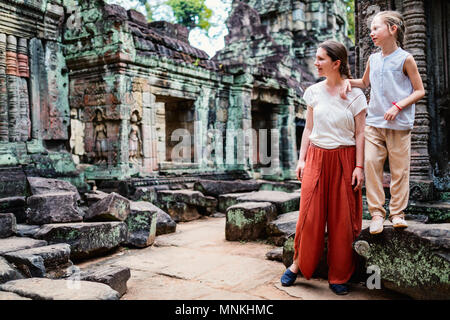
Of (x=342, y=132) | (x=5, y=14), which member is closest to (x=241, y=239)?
(x=342, y=132)

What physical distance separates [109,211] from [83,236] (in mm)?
528

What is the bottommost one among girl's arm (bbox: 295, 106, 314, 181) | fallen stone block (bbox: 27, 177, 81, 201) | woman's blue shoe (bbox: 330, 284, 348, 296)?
woman's blue shoe (bbox: 330, 284, 348, 296)

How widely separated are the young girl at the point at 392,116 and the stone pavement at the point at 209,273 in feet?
2.26

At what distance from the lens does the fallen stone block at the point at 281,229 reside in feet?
14.7

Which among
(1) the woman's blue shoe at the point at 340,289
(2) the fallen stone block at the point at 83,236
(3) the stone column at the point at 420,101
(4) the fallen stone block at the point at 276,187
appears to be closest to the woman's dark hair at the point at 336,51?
(1) the woman's blue shoe at the point at 340,289

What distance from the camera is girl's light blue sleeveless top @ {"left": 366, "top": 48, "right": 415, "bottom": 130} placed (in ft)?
9.01

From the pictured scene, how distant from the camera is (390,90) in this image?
2793 millimetres

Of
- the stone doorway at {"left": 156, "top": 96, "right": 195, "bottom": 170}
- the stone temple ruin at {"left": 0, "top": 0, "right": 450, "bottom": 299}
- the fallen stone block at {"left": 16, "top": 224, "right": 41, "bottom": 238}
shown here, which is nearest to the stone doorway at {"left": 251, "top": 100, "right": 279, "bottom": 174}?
the stone temple ruin at {"left": 0, "top": 0, "right": 450, "bottom": 299}

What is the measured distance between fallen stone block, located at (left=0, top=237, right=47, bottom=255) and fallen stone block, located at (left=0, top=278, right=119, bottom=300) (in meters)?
0.94

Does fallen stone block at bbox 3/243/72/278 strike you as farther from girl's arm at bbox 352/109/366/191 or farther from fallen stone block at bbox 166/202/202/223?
fallen stone block at bbox 166/202/202/223

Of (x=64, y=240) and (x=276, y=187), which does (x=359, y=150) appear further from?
(x=276, y=187)

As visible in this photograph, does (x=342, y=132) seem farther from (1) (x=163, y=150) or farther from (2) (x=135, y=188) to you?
(1) (x=163, y=150)
